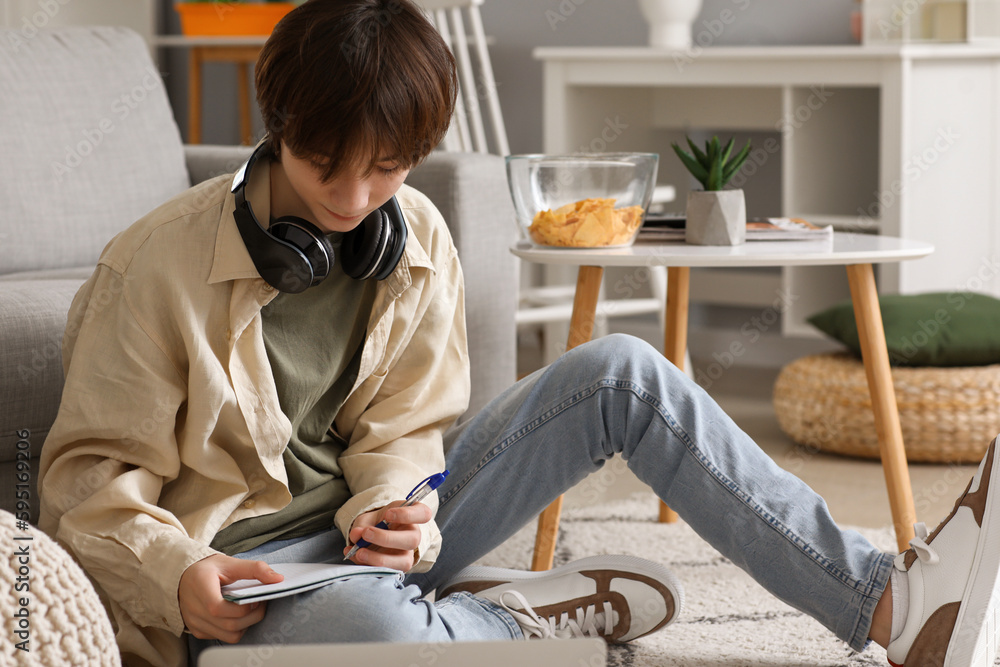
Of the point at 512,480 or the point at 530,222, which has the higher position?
the point at 530,222

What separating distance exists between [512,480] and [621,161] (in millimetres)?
528

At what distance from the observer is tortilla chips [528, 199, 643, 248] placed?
138 centimetres

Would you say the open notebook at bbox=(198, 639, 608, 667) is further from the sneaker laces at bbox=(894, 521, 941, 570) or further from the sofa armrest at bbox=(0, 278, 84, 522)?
the sofa armrest at bbox=(0, 278, 84, 522)

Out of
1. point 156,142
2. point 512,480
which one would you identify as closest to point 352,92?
point 512,480

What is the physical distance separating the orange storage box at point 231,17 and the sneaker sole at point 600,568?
2.48 metres

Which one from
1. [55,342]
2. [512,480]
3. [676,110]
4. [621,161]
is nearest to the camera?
[512,480]

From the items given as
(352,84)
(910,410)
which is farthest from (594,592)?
(910,410)

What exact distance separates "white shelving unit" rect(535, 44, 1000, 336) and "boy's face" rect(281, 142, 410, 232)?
1.70 meters

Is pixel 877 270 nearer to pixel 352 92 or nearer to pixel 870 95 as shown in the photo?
pixel 870 95

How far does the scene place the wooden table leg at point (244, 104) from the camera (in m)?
3.51

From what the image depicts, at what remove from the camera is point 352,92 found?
0.82 meters

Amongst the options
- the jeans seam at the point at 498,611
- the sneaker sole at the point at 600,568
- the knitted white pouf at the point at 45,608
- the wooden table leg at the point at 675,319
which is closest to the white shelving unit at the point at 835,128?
the wooden table leg at the point at 675,319

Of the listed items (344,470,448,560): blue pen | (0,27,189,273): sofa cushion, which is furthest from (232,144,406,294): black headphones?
(0,27,189,273): sofa cushion

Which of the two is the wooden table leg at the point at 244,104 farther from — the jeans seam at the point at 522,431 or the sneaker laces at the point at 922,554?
the sneaker laces at the point at 922,554
